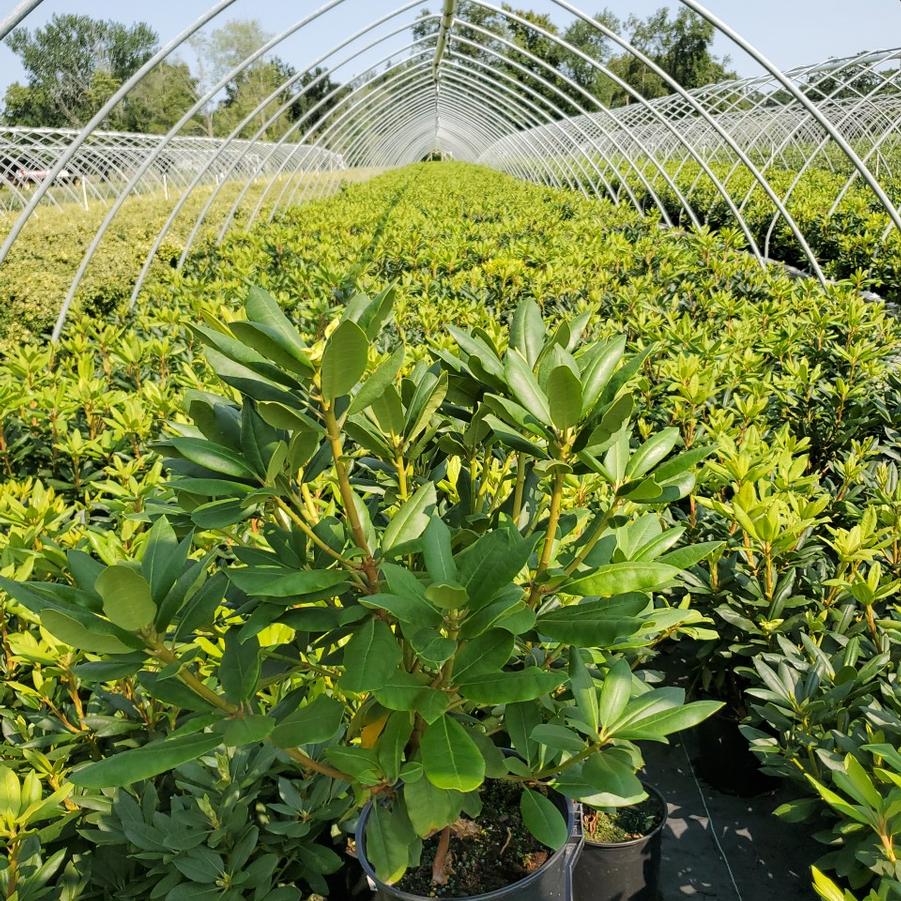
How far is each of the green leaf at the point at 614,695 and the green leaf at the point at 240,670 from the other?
0.55m

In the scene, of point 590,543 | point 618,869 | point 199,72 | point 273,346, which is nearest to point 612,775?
point 590,543

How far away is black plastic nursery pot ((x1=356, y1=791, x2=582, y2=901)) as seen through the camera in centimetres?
123

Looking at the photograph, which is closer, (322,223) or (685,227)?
(322,223)


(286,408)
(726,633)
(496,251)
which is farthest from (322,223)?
(286,408)

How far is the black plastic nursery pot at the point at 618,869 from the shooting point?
1918 millimetres

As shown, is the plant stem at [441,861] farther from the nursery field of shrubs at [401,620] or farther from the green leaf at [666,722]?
the green leaf at [666,722]

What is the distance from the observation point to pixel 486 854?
4.75 feet

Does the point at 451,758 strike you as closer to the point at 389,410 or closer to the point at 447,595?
the point at 447,595

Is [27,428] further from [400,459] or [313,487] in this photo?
[400,459]

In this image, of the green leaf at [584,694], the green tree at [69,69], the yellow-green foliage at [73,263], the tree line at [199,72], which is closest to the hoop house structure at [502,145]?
the yellow-green foliage at [73,263]

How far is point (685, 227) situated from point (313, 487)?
14.2 meters

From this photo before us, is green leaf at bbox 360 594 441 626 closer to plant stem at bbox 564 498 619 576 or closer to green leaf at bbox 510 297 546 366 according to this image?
plant stem at bbox 564 498 619 576

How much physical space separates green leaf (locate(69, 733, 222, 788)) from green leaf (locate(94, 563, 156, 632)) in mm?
174

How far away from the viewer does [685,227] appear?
14.6 metres
